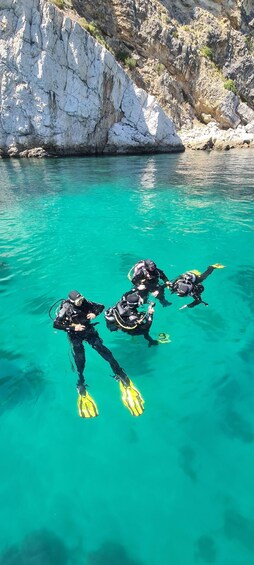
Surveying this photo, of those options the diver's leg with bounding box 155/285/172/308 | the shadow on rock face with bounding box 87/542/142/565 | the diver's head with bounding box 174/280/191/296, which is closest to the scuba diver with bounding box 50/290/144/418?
the shadow on rock face with bounding box 87/542/142/565

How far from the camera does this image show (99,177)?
2630cm

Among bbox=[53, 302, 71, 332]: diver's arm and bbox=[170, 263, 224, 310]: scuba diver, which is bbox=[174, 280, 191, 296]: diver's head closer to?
bbox=[170, 263, 224, 310]: scuba diver

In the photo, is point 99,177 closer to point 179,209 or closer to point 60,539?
point 179,209

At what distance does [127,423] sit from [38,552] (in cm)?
219

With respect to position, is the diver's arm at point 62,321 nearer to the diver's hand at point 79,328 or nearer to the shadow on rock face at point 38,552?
the diver's hand at point 79,328

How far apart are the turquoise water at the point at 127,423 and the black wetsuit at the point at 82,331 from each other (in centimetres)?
37

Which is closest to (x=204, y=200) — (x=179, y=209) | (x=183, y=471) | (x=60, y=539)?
(x=179, y=209)

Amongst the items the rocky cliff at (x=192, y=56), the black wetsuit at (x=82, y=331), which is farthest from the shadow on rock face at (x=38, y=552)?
the rocky cliff at (x=192, y=56)

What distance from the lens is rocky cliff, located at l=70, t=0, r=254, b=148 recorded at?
47438 millimetres

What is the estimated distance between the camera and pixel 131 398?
20.3ft

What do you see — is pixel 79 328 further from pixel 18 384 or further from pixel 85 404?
pixel 18 384

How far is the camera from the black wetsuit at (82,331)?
6348 millimetres

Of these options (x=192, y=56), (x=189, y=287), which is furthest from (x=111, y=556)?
(x=192, y=56)

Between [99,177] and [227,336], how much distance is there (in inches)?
835
